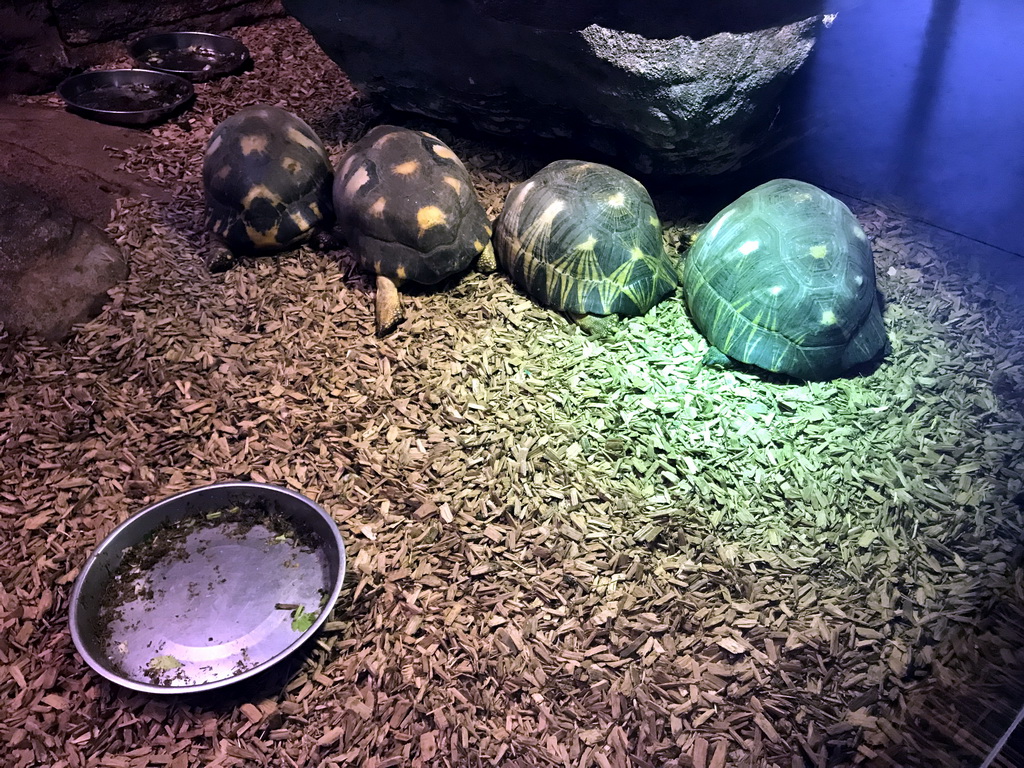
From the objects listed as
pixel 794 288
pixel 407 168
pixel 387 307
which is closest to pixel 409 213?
pixel 407 168

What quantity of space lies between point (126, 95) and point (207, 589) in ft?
15.6

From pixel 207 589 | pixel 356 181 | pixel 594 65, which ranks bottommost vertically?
pixel 207 589

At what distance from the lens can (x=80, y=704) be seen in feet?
7.36

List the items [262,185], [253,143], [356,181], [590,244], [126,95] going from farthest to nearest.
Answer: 1. [126,95]
2. [253,143]
3. [262,185]
4. [356,181]
5. [590,244]

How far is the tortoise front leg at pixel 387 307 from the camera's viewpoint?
11.4 ft

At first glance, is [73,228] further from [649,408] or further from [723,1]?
[723,1]

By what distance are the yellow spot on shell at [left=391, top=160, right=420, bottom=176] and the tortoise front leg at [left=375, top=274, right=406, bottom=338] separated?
1.89 ft

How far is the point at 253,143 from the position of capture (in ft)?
12.8

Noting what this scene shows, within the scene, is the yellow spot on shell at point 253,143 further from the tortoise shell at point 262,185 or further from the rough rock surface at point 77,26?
the rough rock surface at point 77,26

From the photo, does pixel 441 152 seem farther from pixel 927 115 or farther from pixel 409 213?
pixel 927 115

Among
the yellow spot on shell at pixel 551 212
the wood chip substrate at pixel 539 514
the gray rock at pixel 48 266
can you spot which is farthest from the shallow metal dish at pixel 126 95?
the yellow spot on shell at pixel 551 212

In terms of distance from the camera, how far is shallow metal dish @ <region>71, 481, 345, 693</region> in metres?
2.28

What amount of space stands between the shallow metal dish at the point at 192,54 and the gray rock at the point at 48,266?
7.89 ft

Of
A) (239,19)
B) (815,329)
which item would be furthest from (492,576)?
(239,19)
